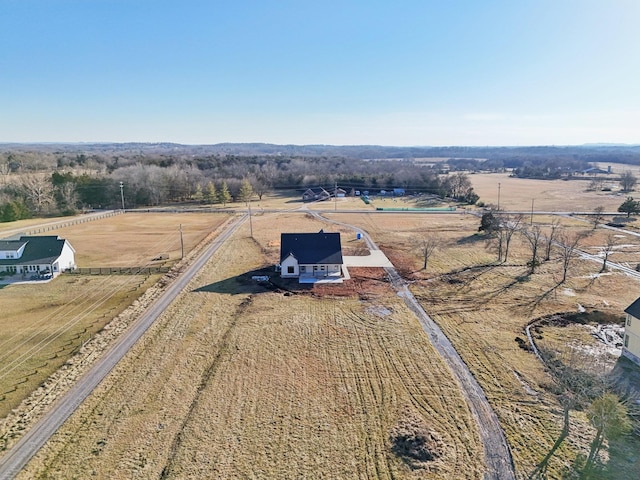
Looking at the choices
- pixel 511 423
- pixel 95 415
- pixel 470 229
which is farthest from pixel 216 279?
pixel 470 229

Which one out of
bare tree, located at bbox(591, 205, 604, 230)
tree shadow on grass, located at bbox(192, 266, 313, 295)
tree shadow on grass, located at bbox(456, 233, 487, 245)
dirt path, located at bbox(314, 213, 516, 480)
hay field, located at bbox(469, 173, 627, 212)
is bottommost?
dirt path, located at bbox(314, 213, 516, 480)

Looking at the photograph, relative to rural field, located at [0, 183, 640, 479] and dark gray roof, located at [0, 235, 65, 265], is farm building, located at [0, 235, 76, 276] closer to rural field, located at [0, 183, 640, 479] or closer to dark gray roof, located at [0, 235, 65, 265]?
dark gray roof, located at [0, 235, 65, 265]

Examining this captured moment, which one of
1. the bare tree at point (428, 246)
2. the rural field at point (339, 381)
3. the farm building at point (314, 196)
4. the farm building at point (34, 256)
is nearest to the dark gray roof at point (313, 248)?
the rural field at point (339, 381)

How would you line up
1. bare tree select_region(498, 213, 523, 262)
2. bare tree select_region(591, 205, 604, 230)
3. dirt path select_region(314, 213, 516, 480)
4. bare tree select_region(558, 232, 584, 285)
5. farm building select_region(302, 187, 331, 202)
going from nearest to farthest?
dirt path select_region(314, 213, 516, 480) → bare tree select_region(558, 232, 584, 285) → bare tree select_region(498, 213, 523, 262) → bare tree select_region(591, 205, 604, 230) → farm building select_region(302, 187, 331, 202)

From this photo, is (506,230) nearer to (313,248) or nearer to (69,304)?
(313,248)

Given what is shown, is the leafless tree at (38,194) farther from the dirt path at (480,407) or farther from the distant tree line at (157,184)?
the dirt path at (480,407)

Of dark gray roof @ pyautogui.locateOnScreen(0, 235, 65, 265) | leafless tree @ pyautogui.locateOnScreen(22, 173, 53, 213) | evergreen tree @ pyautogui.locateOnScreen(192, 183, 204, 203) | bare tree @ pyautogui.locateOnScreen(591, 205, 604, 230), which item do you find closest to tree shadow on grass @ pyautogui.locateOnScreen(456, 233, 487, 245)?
bare tree @ pyautogui.locateOnScreen(591, 205, 604, 230)

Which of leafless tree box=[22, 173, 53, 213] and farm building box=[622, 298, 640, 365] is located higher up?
leafless tree box=[22, 173, 53, 213]
